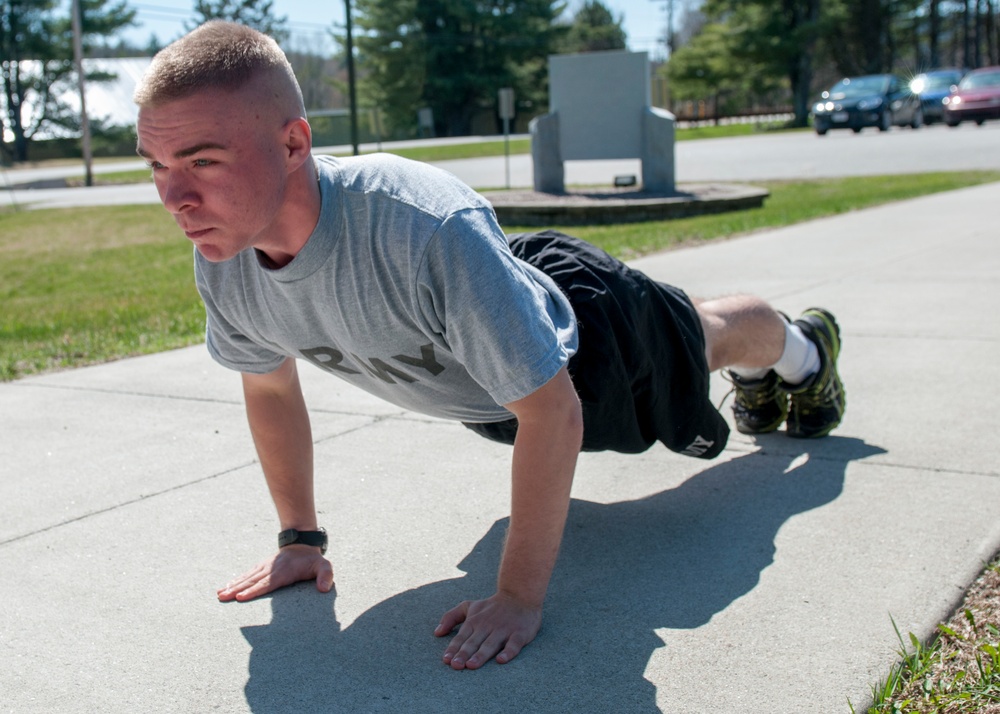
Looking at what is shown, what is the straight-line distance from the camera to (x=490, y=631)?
2141 millimetres

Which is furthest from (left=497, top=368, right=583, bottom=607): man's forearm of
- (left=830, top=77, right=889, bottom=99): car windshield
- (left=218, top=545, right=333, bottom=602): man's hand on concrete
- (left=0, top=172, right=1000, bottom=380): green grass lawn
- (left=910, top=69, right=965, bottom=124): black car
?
(left=910, top=69, right=965, bottom=124): black car

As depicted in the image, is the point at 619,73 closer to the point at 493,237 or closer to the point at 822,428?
the point at 822,428

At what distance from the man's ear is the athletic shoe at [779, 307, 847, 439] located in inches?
77.8

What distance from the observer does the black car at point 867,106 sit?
2842cm

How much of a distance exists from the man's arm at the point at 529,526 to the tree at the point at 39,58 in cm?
5012

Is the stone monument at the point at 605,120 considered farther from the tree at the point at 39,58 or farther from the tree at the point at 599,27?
the tree at the point at 599,27

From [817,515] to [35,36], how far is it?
5299 cm

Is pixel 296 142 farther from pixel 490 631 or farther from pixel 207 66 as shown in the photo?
pixel 490 631

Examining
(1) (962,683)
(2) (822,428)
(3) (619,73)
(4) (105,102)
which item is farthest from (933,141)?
(4) (105,102)

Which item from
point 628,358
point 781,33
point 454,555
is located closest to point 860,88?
point 781,33

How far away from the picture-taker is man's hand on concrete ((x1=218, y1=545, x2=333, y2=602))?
2453 mm

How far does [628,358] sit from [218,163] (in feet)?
3.69

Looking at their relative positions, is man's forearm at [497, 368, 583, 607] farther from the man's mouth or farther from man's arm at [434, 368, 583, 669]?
the man's mouth

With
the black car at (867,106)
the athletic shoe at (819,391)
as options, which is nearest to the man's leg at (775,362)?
the athletic shoe at (819,391)
